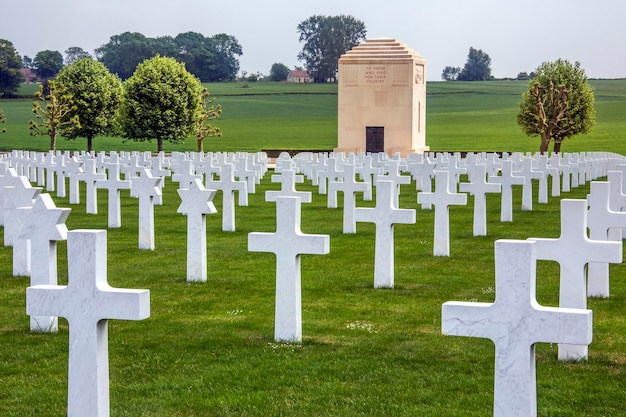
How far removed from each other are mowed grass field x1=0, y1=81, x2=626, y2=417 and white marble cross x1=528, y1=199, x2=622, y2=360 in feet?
1.76

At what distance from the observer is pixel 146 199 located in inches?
539

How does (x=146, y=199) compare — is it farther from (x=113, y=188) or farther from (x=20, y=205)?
(x=113, y=188)

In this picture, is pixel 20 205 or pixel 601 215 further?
pixel 20 205

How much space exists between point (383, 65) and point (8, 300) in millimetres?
41780

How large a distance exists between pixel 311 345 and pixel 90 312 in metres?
3.13

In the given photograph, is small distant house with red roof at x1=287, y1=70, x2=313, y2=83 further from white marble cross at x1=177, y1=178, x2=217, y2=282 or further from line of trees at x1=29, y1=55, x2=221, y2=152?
white marble cross at x1=177, y1=178, x2=217, y2=282

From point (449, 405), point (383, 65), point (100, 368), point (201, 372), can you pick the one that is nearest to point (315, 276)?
point (201, 372)

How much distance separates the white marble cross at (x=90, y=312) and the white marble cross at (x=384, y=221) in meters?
5.57

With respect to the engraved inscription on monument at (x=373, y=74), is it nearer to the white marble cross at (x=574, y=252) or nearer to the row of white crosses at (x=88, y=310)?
the white marble cross at (x=574, y=252)

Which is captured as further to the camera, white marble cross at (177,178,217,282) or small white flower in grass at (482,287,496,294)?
white marble cross at (177,178,217,282)

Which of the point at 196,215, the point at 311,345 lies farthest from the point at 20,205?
the point at 311,345

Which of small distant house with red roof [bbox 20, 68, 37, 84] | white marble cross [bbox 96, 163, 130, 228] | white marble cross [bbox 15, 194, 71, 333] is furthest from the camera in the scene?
small distant house with red roof [bbox 20, 68, 37, 84]

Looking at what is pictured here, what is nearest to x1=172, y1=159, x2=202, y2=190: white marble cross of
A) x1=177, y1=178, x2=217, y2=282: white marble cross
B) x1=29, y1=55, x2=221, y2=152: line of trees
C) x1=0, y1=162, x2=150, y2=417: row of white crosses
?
x1=177, y1=178, x2=217, y2=282: white marble cross

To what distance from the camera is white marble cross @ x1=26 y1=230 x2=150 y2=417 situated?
5055 millimetres
